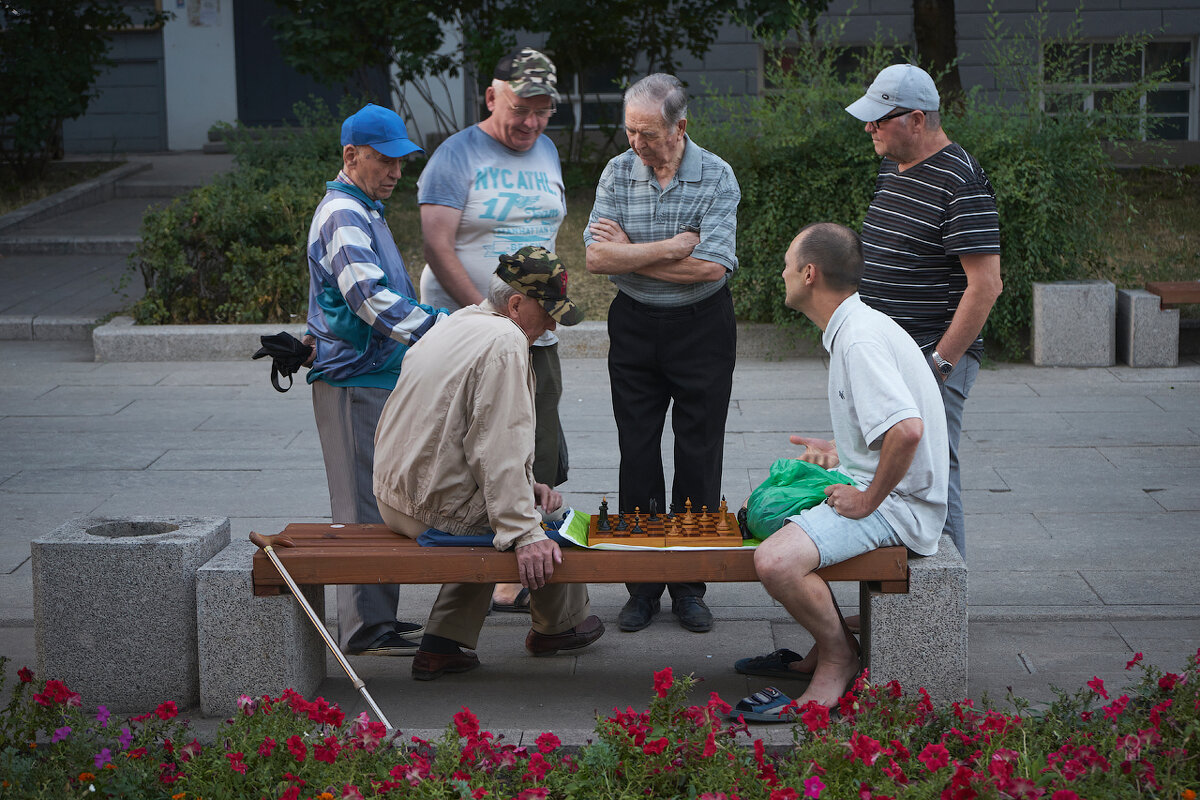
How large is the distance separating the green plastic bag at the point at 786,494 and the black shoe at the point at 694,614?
79 cm

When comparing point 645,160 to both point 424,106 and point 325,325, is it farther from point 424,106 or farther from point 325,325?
point 424,106

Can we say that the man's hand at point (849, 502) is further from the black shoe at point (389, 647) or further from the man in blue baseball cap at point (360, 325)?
the black shoe at point (389, 647)

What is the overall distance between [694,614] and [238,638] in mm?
1685

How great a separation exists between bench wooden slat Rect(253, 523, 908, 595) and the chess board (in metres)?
0.07

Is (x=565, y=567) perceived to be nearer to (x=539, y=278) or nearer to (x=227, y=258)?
(x=539, y=278)

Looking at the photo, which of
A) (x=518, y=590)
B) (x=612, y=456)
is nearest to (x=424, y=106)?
(x=612, y=456)

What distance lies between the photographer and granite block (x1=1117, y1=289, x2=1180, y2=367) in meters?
8.94

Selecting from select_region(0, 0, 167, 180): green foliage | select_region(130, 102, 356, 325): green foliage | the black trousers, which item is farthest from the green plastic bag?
select_region(0, 0, 167, 180): green foliage

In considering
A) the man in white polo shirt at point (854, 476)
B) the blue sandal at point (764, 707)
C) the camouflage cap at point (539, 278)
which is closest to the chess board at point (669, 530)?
the man in white polo shirt at point (854, 476)

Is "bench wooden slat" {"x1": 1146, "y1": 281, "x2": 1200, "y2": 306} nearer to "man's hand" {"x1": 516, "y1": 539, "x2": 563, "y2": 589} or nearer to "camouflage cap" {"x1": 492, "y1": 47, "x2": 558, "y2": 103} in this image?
"camouflage cap" {"x1": 492, "y1": 47, "x2": 558, "y2": 103}

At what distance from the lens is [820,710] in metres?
3.26

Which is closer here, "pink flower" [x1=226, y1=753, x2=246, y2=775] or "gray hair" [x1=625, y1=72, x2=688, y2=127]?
"pink flower" [x1=226, y1=753, x2=246, y2=775]

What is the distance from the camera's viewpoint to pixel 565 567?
3.83 metres

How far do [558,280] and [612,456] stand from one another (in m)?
3.29
